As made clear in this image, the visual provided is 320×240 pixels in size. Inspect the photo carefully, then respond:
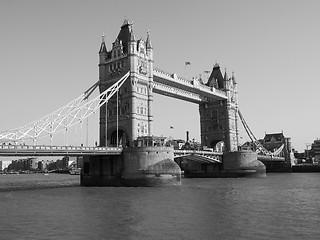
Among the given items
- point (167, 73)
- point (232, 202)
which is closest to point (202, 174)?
point (167, 73)

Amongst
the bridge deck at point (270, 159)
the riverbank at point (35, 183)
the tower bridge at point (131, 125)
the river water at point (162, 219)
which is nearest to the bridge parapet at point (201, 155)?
the tower bridge at point (131, 125)

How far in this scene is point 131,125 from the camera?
69.9 m

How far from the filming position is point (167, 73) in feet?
272

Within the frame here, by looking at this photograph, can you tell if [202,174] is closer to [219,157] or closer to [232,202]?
[219,157]

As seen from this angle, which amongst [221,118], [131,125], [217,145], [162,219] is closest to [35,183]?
[131,125]

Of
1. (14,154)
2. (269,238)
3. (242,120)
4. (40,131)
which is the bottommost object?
(269,238)

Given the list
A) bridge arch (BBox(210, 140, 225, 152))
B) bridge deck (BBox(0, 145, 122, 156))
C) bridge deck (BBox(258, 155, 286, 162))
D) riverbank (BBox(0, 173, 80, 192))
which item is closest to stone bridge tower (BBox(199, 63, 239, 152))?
bridge arch (BBox(210, 140, 225, 152))

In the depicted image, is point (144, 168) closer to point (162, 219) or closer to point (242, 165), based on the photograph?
point (162, 219)

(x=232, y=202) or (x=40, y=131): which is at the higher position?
(x=40, y=131)

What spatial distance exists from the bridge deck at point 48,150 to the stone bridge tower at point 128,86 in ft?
38.7

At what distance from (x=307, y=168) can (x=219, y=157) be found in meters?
50.5

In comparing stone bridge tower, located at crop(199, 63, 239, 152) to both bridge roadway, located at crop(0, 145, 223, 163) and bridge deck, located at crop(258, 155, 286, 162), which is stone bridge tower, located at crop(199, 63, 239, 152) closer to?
bridge deck, located at crop(258, 155, 286, 162)

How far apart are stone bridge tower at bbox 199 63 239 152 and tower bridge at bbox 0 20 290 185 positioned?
290mm

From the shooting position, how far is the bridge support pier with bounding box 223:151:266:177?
92.8 metres
